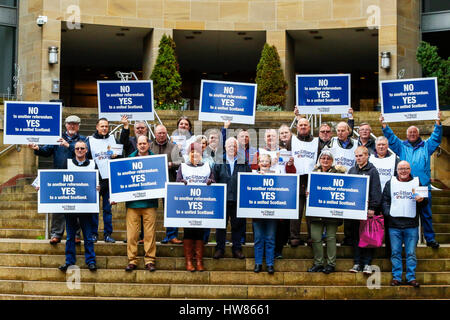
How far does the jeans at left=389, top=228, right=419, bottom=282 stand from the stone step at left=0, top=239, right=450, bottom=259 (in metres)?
0.60

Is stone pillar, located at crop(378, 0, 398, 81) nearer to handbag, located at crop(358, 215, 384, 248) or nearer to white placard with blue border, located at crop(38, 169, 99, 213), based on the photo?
handbag, located at crop(358, 215, 384, 248)

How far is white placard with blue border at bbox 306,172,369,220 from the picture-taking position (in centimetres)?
1094

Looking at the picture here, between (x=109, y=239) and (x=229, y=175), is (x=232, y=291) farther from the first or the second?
(x=109, y=239)

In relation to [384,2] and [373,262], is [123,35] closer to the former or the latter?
[384,2]

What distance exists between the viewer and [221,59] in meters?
28.5

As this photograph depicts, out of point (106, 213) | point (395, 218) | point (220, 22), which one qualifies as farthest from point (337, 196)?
point (220, 22)

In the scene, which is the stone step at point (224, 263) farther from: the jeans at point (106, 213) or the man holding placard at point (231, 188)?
the jeans at point (106, 213)

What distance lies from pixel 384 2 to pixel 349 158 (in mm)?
11906

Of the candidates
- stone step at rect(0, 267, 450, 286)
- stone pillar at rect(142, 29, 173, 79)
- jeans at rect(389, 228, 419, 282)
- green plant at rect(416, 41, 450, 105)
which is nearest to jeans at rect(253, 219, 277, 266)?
stone step at rect(0, 267, 450, 286)

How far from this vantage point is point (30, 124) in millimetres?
12141

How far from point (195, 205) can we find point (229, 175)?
780 mm

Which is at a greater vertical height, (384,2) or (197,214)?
(384,2)

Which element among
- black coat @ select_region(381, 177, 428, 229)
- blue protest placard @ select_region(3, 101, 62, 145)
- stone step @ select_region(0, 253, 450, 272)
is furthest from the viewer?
blue protest placard @ select_region(3, 101, 62, 145)

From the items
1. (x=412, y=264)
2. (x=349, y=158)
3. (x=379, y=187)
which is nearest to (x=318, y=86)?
(x=349, y=158)
